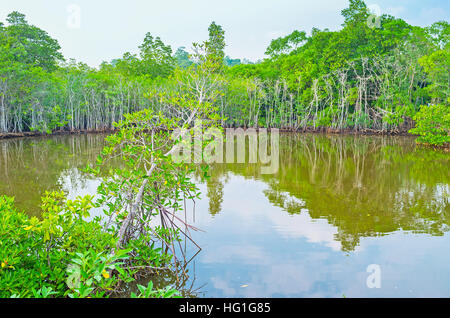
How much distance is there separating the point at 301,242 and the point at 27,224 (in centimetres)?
399

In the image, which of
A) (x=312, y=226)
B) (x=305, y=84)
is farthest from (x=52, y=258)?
(x=305, y=84)

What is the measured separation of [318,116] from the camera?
32.9 metres

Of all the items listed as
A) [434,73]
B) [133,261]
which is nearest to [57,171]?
[133,261]

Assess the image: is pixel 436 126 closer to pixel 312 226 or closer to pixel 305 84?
pixel 312 226

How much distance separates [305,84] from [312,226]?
1217 inches

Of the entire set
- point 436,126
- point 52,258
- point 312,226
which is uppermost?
point 436,126

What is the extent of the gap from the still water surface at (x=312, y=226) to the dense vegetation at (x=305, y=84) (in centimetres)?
1422

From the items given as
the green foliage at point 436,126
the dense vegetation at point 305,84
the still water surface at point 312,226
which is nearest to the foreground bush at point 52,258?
the still water surface at point 312,226

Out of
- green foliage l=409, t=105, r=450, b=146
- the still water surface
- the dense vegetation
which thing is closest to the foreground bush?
the still water surface

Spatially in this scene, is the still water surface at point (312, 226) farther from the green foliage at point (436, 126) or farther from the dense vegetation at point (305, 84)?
the dense vegetation at point (305, 84)

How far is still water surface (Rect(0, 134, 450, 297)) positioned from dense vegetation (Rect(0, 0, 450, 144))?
46.6 ft

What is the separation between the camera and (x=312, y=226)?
6230mm

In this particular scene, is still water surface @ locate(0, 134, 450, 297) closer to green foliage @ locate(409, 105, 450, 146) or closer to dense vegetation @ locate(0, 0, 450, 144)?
green foliage @ locate(409, 105, 450, 146)

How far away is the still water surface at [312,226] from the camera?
4.26 metres
